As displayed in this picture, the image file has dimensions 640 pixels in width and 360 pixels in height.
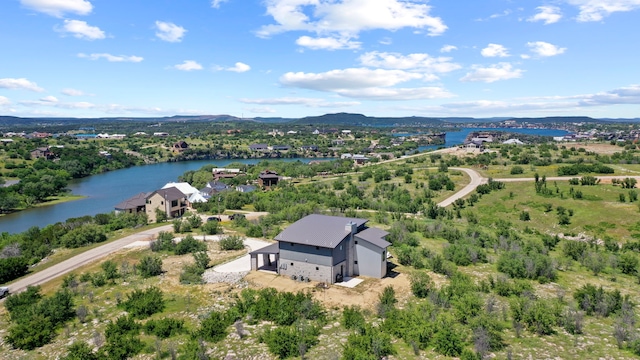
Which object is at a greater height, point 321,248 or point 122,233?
point 321,248

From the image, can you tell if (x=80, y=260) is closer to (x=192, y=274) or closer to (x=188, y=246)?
(x=188, y=246)

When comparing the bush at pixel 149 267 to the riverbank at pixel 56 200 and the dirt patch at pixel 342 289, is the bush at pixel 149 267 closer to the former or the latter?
the dirt patch at pixel 342 289

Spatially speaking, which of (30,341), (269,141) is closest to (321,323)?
(30,341)

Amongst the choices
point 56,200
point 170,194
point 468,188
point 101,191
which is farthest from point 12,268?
point 101,191

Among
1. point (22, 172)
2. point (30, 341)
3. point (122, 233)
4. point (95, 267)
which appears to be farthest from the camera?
point (22, 172)

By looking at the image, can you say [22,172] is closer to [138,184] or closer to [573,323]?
[138,184]

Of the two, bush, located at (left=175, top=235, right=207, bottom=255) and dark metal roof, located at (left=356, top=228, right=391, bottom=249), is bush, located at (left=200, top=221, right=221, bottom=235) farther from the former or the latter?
dark metal roof, located at (left=356, top=228, right=391, bottom=249)
